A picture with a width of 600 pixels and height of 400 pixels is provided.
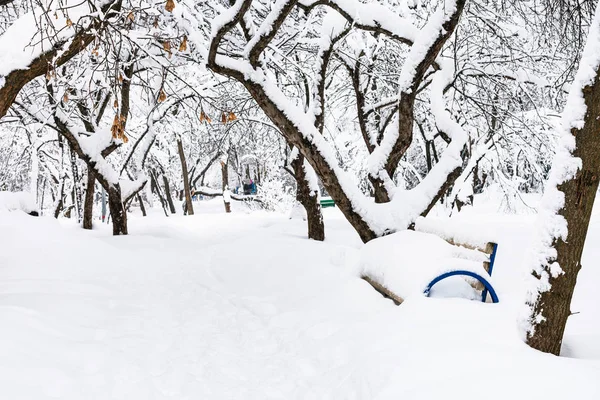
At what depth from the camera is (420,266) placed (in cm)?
423

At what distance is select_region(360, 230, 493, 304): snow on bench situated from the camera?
3928 millimetres

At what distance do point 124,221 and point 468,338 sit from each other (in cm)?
944

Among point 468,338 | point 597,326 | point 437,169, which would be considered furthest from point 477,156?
point 468,338

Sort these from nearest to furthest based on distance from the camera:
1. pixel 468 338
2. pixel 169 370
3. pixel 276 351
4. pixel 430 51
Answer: pixel 468 338 → pixel 169 370 → pixel 276 351 → pixel 430 51

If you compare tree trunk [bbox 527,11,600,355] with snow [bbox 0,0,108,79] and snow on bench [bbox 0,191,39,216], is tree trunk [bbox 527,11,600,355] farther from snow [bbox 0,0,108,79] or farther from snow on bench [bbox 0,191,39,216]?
snow on bench [bbox 0,191,39,216]

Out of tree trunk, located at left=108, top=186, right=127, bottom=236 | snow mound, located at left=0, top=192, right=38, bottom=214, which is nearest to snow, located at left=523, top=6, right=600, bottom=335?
Answer: tree trunk, located at left=108, top=186, right=127, bottom=236

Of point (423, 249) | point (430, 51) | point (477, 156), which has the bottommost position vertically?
point (423, 249)

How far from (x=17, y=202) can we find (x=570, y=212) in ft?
36.7

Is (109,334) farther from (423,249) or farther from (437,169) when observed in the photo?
(437,169)

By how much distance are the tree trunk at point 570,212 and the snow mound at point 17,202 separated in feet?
32.2

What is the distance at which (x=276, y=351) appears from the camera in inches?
155

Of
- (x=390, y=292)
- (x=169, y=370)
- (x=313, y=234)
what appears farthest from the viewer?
(x=313, y=234)

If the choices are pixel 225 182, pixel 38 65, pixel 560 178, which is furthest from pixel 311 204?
pixel 225 182

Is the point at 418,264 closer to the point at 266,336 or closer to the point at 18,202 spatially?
the point at 266,336
